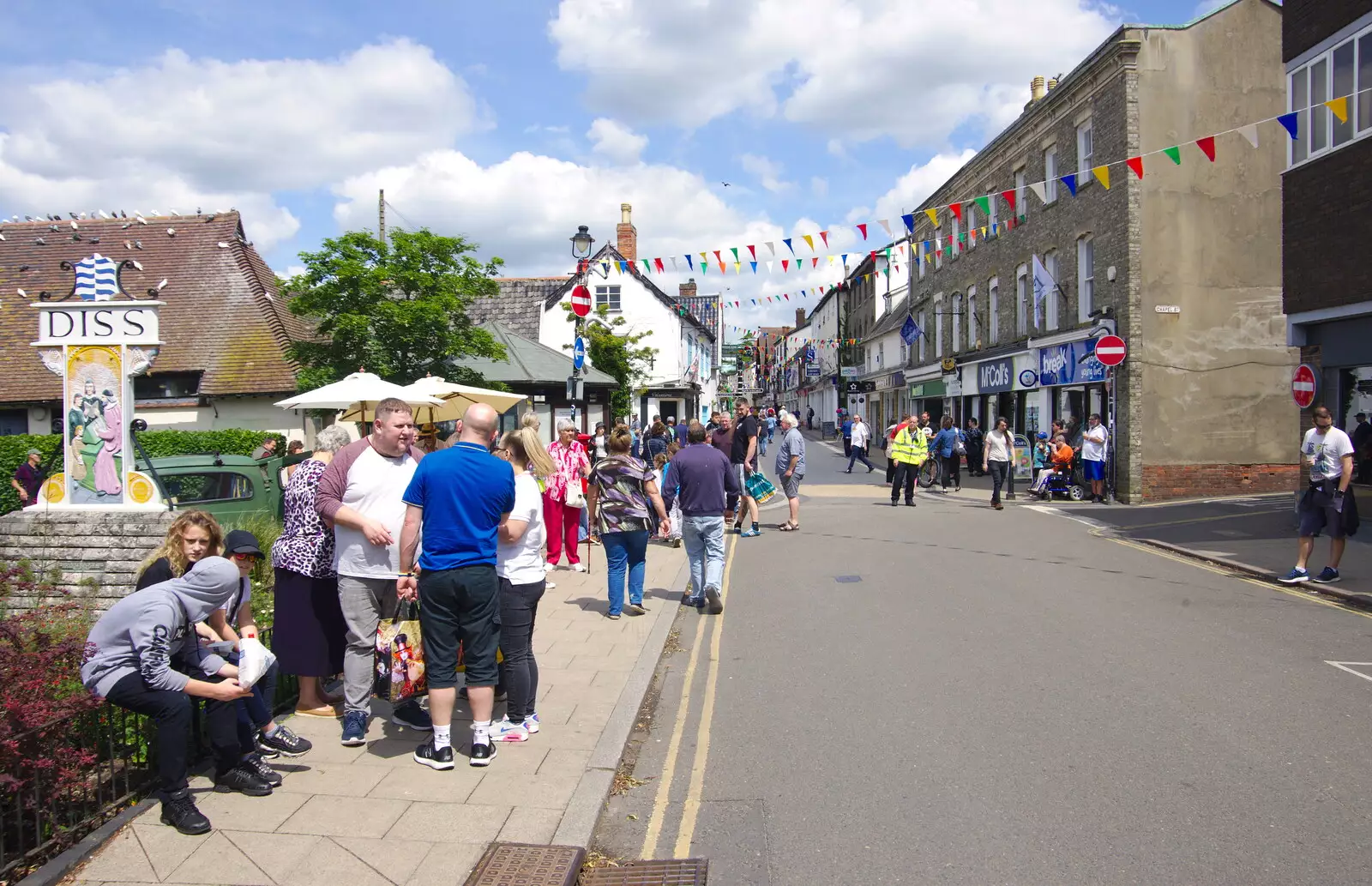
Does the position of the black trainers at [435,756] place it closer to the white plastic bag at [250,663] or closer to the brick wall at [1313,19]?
the white plastic bag at [250,663]

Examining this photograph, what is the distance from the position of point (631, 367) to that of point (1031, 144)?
56.3 ft

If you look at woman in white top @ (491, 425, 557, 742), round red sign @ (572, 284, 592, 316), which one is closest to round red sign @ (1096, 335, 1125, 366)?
round red sign @ (572, 284, 592, 316)

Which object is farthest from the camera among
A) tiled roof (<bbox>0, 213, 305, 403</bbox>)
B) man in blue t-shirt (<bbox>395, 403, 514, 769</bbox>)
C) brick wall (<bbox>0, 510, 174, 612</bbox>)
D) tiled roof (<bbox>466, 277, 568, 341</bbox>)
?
tiled roof (<bbox>466, 277, 568, 341</bbox>)

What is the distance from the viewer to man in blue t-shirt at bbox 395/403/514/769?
15.8 ft

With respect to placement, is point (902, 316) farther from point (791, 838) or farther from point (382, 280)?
point (791, 838)

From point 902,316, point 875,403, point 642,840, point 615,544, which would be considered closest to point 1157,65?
point 615,544

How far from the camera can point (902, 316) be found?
145 ft

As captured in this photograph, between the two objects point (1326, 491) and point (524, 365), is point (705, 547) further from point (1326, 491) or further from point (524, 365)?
point (524, 365)

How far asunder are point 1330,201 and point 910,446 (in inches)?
301

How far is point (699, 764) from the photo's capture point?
5.26 metres

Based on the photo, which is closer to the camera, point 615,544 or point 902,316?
point 615,544

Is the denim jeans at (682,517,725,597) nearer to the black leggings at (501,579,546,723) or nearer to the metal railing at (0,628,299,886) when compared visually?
the black leggings at (501,579,546,723)

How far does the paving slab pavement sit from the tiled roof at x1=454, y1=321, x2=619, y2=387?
1829cm

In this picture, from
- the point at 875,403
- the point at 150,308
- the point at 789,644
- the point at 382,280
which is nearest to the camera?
the point at 789,644
